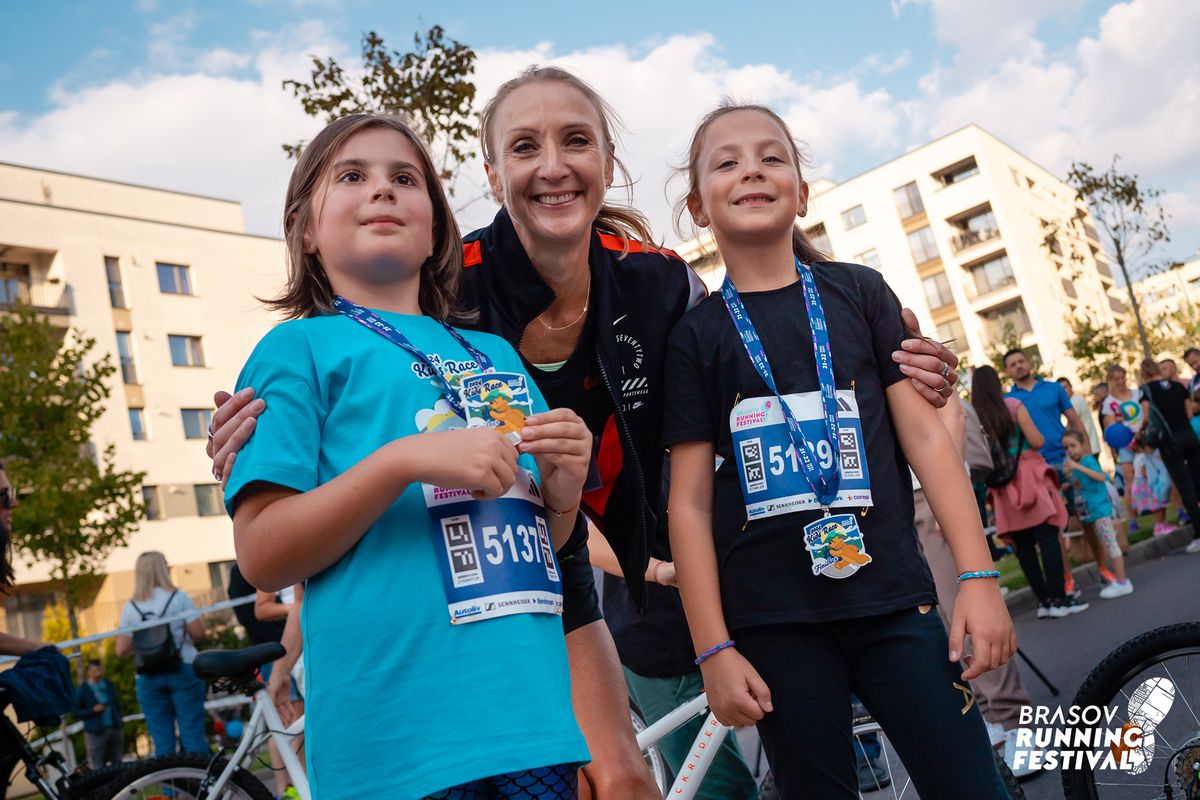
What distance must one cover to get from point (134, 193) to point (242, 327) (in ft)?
19.8

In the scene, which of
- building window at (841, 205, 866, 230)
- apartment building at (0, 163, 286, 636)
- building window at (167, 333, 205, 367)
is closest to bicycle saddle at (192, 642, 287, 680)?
apartment building at (0, 163, 286, 636)

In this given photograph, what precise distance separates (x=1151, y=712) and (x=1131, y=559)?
28.7ft

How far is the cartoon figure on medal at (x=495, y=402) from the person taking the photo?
1.80 metres

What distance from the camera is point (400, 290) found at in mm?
2082

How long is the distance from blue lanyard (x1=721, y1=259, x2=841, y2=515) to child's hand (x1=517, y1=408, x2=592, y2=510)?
23.6 inches

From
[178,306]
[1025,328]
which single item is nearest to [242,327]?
[178,306]

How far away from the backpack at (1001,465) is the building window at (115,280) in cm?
3430

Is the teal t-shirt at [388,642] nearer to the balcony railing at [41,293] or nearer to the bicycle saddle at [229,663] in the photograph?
the bicycle saddle at [229,663]

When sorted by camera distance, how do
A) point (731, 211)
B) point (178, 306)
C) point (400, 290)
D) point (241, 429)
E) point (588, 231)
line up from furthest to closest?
point (178, 306), point (588, 231), point (731, 211), point (400, 290), point (241, 429)

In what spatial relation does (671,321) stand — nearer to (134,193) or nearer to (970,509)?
(970,509)

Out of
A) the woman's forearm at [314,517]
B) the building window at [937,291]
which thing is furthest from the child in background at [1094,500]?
the building window at [937,291]

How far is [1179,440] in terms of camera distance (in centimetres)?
1055

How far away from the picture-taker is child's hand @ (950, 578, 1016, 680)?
213 cm

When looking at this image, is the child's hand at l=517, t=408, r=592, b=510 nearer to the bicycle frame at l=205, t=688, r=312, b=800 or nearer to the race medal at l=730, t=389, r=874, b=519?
the race medal at l=730, t=389, r=874, b=519
